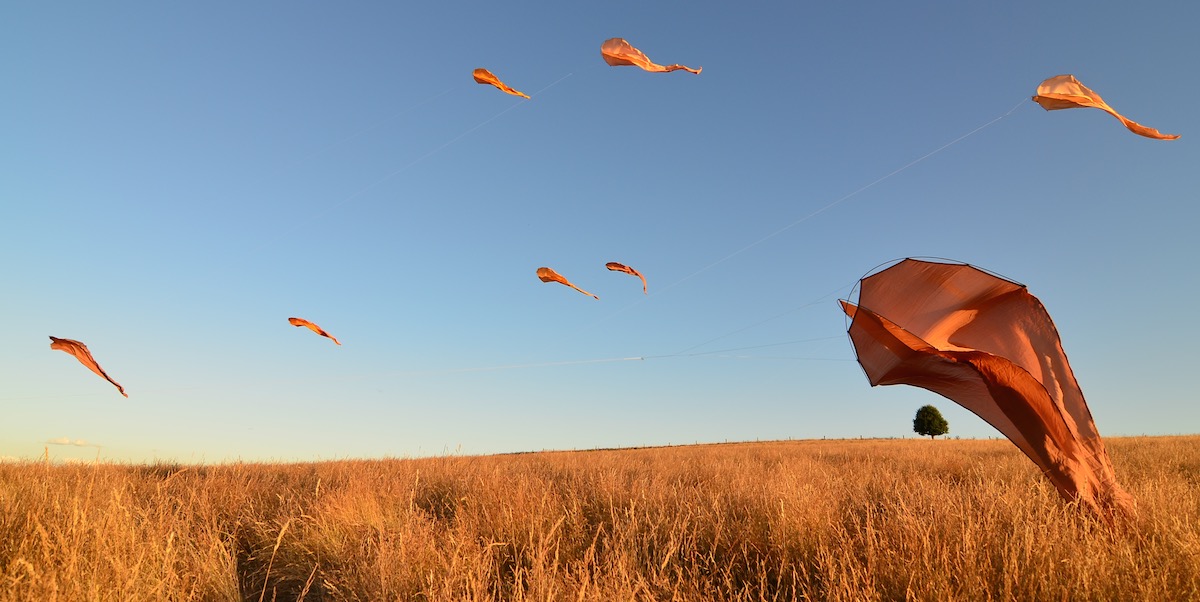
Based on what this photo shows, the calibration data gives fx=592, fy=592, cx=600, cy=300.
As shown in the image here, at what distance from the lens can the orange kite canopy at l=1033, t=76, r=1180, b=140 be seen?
16.3 ft

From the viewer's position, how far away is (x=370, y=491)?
23.1 ft

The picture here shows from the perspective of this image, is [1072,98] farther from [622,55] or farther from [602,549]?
[602,549]

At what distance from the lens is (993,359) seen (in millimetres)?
4828

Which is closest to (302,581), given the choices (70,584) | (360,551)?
(360,551)

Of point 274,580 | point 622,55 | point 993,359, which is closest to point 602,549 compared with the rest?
point 274,580

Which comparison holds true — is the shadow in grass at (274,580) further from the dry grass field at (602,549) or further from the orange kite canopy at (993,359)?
the orange kite canopy at (993,359)

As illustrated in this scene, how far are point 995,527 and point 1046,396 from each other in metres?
1.15

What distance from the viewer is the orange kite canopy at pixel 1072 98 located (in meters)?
4.98

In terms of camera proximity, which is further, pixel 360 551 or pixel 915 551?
pixel 360 551

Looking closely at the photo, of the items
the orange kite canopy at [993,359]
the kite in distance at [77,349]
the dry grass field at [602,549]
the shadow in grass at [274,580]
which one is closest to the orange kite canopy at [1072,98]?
the orange kite canopy at [993,359]

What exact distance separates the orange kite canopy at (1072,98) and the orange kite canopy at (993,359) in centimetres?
160

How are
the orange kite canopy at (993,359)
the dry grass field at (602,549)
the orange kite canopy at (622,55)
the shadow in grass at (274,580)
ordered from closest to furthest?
the dry grass field at (602,549) < the shadow in grass at (274,580) < the orange kite canopy at (993,359) < the orange kite canopy at (622,55)

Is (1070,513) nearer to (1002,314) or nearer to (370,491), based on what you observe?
(1002,314)

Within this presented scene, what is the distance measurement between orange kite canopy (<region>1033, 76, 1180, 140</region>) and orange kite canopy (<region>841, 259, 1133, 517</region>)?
5.25 ft
